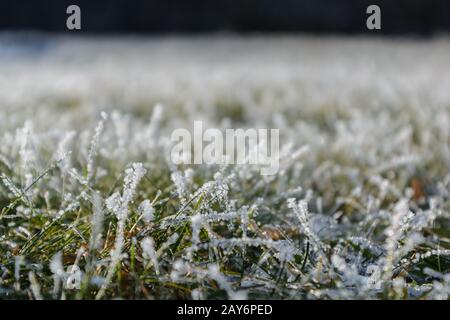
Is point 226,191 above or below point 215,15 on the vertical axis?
below

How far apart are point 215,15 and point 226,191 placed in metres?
13.5

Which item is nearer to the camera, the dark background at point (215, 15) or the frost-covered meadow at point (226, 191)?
the frost-covered meadow at point (226, 191)

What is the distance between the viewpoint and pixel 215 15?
1468 cm

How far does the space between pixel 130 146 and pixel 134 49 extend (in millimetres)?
7688

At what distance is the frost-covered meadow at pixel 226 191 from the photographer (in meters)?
1.43

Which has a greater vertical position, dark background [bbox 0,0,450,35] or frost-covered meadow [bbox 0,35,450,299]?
dark background [bbox 0,0,450,35]

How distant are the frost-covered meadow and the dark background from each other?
24.7 feet

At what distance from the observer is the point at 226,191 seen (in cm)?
160

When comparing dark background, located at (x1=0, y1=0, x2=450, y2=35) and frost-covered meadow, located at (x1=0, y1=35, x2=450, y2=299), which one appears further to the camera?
dark background, located at (x1=0, y1=0, x2=450, y2=35)

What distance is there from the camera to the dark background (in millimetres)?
13297

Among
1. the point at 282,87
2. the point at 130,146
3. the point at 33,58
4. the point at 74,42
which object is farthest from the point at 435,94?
the point at 74,42

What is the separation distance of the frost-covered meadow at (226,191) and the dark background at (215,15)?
24.7 ft

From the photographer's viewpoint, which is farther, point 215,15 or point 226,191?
point 215,15

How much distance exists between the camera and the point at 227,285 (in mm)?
1324
